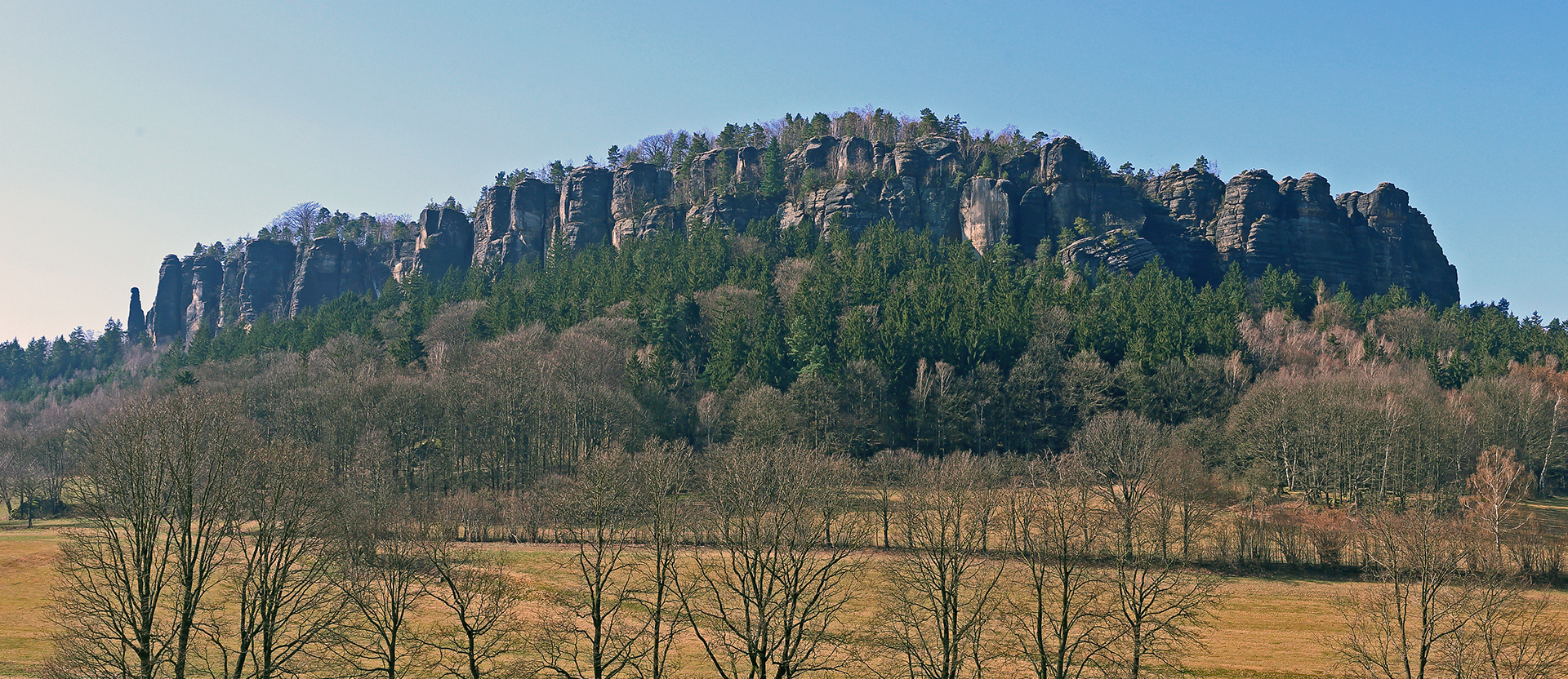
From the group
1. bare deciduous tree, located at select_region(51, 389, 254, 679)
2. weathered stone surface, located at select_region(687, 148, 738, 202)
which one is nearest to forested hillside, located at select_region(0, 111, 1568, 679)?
bare deciduous tree, located at select_region(51, 389, 254, 679)

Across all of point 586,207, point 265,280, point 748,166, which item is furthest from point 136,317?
point 748,166

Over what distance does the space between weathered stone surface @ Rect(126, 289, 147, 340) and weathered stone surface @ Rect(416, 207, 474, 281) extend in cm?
6479

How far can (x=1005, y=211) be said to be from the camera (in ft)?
429

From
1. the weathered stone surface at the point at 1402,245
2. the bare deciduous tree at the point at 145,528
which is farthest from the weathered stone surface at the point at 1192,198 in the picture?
the bare deciduous tree at the point at 145,528

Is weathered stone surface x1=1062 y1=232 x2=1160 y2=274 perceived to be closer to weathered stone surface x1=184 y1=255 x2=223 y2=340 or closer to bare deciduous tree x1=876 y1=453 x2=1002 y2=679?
bare deciduous tree x1=876 y1=453 x2=1002 y2=679

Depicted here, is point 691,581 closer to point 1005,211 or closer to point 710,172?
point 1005,211

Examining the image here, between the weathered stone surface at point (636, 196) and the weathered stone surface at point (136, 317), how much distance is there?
101842 millimetres

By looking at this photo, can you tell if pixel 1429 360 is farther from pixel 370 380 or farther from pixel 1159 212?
pixel 370 380

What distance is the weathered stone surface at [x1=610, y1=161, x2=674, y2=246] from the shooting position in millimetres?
144625

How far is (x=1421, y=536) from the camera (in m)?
37.4

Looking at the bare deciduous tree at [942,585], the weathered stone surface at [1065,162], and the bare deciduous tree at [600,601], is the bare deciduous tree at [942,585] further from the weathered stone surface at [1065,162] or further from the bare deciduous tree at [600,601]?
the weathered stone surface at [1065,162]

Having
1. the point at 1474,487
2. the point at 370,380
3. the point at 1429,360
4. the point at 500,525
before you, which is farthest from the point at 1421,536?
the point at 370,380

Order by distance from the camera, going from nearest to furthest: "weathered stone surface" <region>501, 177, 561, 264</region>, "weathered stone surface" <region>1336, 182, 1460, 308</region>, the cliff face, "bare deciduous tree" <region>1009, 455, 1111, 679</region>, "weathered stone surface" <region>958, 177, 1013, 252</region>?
"bare deciduous tree" <region>1009, 455, 1111, 679</region> → "weathered stone surface" <region>958, 177, 1013, 252</region> → the cliff face → "weathered stone surface" <region>1336, 182, 1460, 308</region> → "weathered stone surface" <region>501, 177, 561, 264</region>

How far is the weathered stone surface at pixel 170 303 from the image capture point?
572 feet
